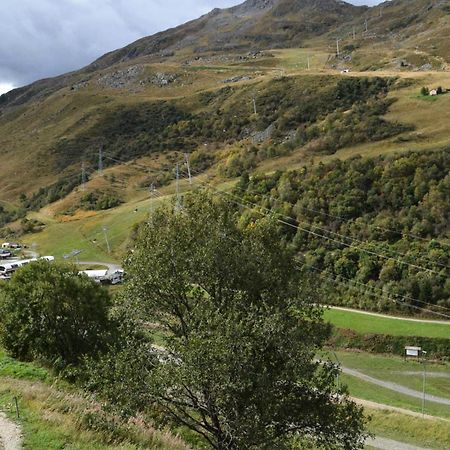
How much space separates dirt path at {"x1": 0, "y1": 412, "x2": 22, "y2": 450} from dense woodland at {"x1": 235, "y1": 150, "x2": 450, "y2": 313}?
30493 millimetres

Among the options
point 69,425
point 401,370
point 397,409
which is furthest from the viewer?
point 401,370

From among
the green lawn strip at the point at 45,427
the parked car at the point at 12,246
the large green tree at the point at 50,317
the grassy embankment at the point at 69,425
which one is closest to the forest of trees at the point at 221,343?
the grassy embankment at the point at 69,425

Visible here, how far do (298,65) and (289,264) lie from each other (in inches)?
5762

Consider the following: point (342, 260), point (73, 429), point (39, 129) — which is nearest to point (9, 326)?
point (73, 429)

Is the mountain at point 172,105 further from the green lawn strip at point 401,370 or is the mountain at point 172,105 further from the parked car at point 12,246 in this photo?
the green lawn strip at point 401,370

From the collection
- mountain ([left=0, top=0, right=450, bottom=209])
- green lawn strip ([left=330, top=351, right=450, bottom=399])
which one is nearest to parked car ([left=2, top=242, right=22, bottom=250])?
mountain ([left=0, top=0, right=450, bottom=209])

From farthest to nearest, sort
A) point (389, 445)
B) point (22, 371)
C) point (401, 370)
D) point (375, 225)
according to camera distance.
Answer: point (375, 225), point (401, 370), point (389, 445), point (22, 371)

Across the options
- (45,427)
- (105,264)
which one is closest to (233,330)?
(45,427)

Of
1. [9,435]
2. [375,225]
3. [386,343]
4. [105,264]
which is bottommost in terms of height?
[386,343]

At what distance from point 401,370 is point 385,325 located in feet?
15.6

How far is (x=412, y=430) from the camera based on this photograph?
26266 millimetres

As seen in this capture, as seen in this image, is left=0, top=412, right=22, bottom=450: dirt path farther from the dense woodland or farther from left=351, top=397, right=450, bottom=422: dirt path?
the dense woodland

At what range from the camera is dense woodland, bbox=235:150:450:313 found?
143 feet

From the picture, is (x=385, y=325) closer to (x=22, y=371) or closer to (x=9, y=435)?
(x=22, y=371)
